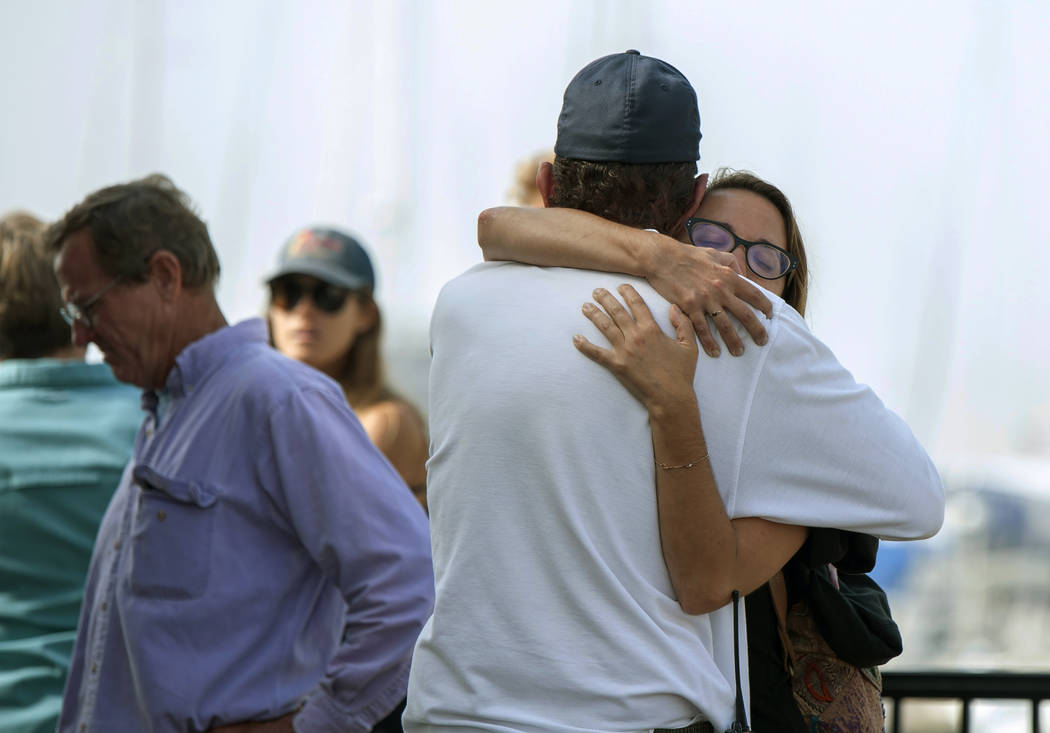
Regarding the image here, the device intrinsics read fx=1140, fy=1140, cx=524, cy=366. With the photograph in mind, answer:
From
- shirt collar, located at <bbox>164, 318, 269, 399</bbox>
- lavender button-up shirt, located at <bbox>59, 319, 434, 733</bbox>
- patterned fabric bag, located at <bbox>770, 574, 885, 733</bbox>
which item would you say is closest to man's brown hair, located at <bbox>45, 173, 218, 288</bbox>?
shirt collar, located at <bbox>164, 318, 269, 399</bbox>

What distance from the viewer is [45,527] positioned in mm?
2510

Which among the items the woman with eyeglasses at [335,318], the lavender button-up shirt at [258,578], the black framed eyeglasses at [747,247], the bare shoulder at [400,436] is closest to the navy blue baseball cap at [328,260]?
the woman with eyeglasses at [335,318]

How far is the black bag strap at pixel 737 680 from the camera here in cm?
122

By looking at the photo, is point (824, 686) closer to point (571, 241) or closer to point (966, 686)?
point (571, 241)

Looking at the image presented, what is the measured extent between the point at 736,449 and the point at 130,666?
51.3 inches

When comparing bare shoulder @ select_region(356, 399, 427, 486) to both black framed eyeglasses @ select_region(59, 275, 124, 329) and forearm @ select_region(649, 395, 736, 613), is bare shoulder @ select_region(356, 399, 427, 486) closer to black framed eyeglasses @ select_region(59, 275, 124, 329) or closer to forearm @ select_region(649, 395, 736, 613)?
black framed eyeglasses @ select_region(59, 275, 124, 329)

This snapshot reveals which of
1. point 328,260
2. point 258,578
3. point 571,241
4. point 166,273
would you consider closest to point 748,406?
point 571,241

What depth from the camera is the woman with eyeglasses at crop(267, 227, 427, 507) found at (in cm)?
365

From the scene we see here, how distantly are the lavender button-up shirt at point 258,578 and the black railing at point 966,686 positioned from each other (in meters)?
1.14

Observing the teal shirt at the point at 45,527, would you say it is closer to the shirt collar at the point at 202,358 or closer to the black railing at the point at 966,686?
the shirt collar at the point at 202,358

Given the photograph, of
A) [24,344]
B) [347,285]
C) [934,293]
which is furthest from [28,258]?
[934,293]

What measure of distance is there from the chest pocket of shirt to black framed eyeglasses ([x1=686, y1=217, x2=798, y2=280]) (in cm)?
103

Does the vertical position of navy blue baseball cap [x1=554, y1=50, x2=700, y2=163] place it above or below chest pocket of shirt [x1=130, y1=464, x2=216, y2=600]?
above

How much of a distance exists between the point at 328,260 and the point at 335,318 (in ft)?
0.62
